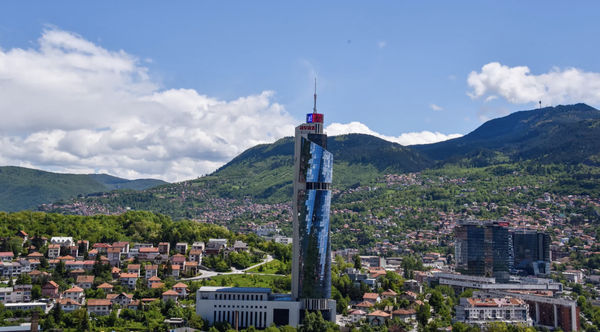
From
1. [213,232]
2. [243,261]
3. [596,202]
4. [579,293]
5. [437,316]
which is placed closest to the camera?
[437,316]

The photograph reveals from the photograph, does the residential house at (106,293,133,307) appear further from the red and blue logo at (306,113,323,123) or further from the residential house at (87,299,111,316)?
the red and blue logo at (306,113,323,123)

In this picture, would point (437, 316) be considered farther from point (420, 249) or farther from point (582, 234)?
point (582, 234)

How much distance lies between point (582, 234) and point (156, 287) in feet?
418

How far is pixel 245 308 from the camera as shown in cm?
8319

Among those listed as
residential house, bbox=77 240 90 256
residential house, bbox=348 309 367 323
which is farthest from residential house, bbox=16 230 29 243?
residential house, bbox=348 309 367 323

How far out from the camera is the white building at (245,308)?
82.9 metres

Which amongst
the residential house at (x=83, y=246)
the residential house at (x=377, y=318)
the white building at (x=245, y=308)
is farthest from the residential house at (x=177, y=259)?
the residential house at (x=377, y=318)

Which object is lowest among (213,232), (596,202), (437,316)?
(437,316)

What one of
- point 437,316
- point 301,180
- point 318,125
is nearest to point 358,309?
point 437,316

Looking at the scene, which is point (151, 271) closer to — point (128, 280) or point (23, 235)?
point (128, 280)

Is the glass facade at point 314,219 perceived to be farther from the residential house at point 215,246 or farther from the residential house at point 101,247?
the residential house at point 101,247

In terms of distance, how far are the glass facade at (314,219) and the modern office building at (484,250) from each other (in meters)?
54.5

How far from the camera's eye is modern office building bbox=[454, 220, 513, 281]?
132m

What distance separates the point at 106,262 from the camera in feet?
341
